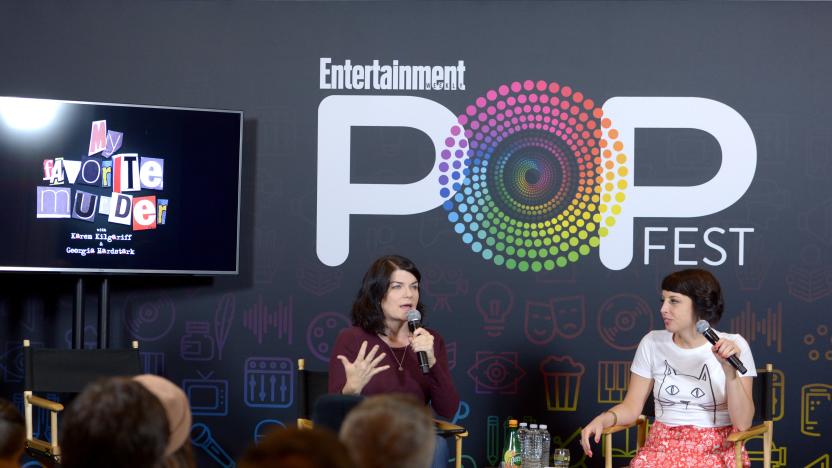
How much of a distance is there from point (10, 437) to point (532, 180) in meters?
3.48

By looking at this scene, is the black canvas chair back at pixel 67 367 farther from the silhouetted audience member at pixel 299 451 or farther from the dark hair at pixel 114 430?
the silhouetted audience member at pixel 299 451

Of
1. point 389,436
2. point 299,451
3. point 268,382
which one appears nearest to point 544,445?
point 268,382

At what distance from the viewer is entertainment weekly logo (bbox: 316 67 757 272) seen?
16.1 ft

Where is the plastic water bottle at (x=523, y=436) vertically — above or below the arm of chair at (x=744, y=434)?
below

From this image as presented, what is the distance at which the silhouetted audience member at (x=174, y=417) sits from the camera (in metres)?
1.66

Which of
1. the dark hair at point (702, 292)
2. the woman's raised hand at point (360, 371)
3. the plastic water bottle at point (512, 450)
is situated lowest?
the plastic water bottle at point (512, 450)

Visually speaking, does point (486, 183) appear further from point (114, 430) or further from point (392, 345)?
point (114, 430)

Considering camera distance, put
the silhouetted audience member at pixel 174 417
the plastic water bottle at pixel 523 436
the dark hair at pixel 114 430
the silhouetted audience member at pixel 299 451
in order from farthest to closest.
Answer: the plastic water bottle at pixel 523 436
the silhouetted audience member at pixel 174 417
the dark hair at pixel 114 430
the silhouetted audience member at pixel 299 451

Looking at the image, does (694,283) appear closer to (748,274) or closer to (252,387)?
(748,274)

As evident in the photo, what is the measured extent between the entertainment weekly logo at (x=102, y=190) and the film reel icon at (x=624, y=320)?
7.66 feet

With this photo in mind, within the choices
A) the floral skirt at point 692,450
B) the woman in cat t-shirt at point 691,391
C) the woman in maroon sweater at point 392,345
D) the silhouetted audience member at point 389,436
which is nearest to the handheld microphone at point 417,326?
the woman in maroon sweater at point 392,345

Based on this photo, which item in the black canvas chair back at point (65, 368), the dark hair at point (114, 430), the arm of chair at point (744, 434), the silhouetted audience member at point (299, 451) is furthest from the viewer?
the black canvas chair back at point (65, 368)

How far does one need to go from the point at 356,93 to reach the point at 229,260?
111 cm

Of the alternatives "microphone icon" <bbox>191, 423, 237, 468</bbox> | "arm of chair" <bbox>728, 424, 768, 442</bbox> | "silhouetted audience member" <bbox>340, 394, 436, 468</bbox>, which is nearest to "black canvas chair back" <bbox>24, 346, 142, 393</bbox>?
"microphone icon" <bbox>191, 423, 237, 468</bbox>
